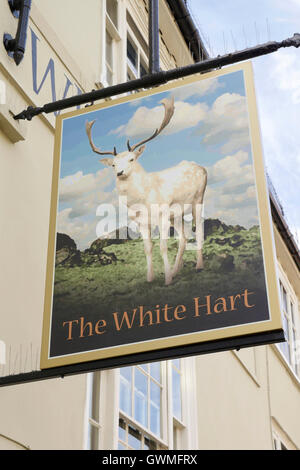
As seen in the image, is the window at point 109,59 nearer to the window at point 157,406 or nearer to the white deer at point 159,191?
the window at point 157,406

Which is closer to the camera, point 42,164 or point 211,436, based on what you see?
point 42,164

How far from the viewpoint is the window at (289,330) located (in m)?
15.9

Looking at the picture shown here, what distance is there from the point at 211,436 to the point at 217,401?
67 centimetres

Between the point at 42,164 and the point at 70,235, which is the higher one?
the point at 42,164

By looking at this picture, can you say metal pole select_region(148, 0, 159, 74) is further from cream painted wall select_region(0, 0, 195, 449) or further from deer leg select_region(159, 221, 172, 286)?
deer leg select_region(159, 221, 172, 286)

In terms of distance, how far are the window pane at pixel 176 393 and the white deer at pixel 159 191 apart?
449 centimetres

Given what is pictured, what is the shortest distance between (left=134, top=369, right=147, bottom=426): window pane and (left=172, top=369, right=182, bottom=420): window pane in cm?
125

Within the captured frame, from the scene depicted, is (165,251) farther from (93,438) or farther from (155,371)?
(155,371)

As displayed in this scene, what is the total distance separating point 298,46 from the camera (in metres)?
6.07

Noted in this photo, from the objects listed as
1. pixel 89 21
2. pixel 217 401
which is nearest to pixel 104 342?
pixel 89 21

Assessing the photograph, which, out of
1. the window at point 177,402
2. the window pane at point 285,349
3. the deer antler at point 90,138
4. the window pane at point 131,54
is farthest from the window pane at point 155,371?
the window pane at point 285,349

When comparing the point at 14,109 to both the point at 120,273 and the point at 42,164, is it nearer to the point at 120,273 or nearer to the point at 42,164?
the point at 42,164

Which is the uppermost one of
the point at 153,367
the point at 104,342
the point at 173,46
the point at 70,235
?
the point at 173,46

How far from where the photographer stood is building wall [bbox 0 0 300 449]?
6.24 metres
